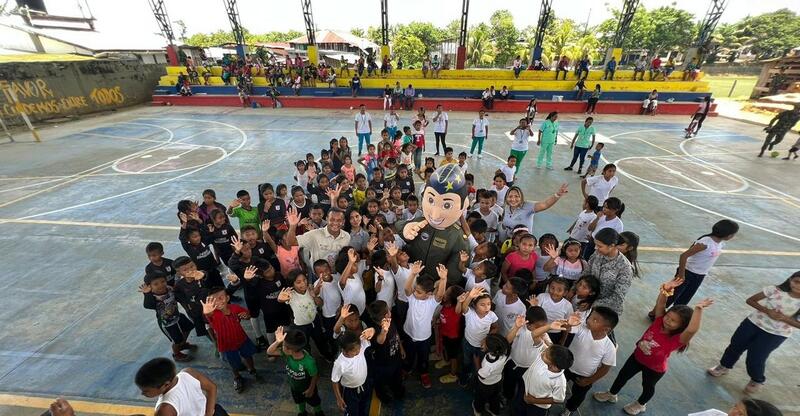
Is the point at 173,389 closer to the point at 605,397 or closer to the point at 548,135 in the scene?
the point at 605,397

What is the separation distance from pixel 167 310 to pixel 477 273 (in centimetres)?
381

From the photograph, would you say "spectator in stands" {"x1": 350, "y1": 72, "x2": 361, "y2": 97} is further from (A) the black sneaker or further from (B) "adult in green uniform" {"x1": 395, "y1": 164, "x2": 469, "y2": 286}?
(A) the black sneaker

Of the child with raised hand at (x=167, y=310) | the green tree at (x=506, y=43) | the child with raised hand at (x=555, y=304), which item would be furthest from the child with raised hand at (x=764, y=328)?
the green tree at (x=506, y=43)

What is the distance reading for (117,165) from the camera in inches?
480

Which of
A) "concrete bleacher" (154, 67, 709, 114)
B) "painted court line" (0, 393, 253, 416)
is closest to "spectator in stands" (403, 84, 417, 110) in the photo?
"concrete bleacher" (154, 67, 709, 114)

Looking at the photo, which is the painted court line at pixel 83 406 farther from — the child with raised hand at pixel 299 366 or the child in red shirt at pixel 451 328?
the child in red shirt at pixel 451 328

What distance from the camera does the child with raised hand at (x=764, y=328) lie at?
351 cm

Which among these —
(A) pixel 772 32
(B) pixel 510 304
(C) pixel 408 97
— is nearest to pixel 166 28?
(C) pixel 408 97

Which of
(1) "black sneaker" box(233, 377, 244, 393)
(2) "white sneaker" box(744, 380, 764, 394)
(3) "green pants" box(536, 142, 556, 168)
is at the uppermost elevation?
(3) "green pants" box(536, 142, 556, 168)

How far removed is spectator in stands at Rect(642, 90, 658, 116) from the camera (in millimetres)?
19938

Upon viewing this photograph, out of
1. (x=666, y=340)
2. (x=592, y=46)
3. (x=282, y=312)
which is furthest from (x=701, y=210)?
(x=592, y=46)

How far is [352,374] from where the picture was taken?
3172 millimetres

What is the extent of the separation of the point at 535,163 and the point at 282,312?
10222 mm

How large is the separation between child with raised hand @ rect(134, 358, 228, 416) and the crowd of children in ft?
0.05
